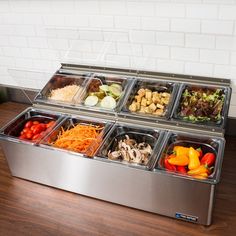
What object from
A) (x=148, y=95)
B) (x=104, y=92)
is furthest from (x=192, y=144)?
(x=104, y=92)

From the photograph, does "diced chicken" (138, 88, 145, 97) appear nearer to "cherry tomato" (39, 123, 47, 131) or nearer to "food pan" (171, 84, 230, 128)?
"food pan" (171, 84, 230, 128)

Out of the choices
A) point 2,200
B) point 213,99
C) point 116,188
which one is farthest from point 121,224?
point 213,99

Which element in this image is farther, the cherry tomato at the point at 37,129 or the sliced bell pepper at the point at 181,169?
the cherry tomato at the point at 37,129

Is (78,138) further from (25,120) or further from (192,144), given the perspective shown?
(192,144)

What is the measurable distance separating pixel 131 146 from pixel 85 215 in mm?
448

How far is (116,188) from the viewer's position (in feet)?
5.81

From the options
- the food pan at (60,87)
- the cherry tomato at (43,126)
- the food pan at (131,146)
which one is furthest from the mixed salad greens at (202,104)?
the cherry tomato at (43,126)

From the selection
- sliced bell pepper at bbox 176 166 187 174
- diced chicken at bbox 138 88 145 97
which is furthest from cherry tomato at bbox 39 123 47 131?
sliced bell pepper at bbox 176 166 187 174

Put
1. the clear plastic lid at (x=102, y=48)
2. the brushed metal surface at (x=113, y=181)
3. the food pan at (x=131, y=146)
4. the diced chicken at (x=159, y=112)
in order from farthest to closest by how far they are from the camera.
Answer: the clear plastic lid at (x=102, y=48) → the diced chicken at (x=159, y=112) → the food pan at (x=131, y=146) → the brushed metal surface at (x=113, y=181)

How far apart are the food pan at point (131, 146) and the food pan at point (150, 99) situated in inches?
4.3

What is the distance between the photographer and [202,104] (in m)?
1.97

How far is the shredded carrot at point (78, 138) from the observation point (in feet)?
6.19

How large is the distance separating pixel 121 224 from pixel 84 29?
135 centimetres

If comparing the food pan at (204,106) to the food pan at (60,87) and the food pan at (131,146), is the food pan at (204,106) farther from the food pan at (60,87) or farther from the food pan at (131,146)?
the food pan at (60,87)
